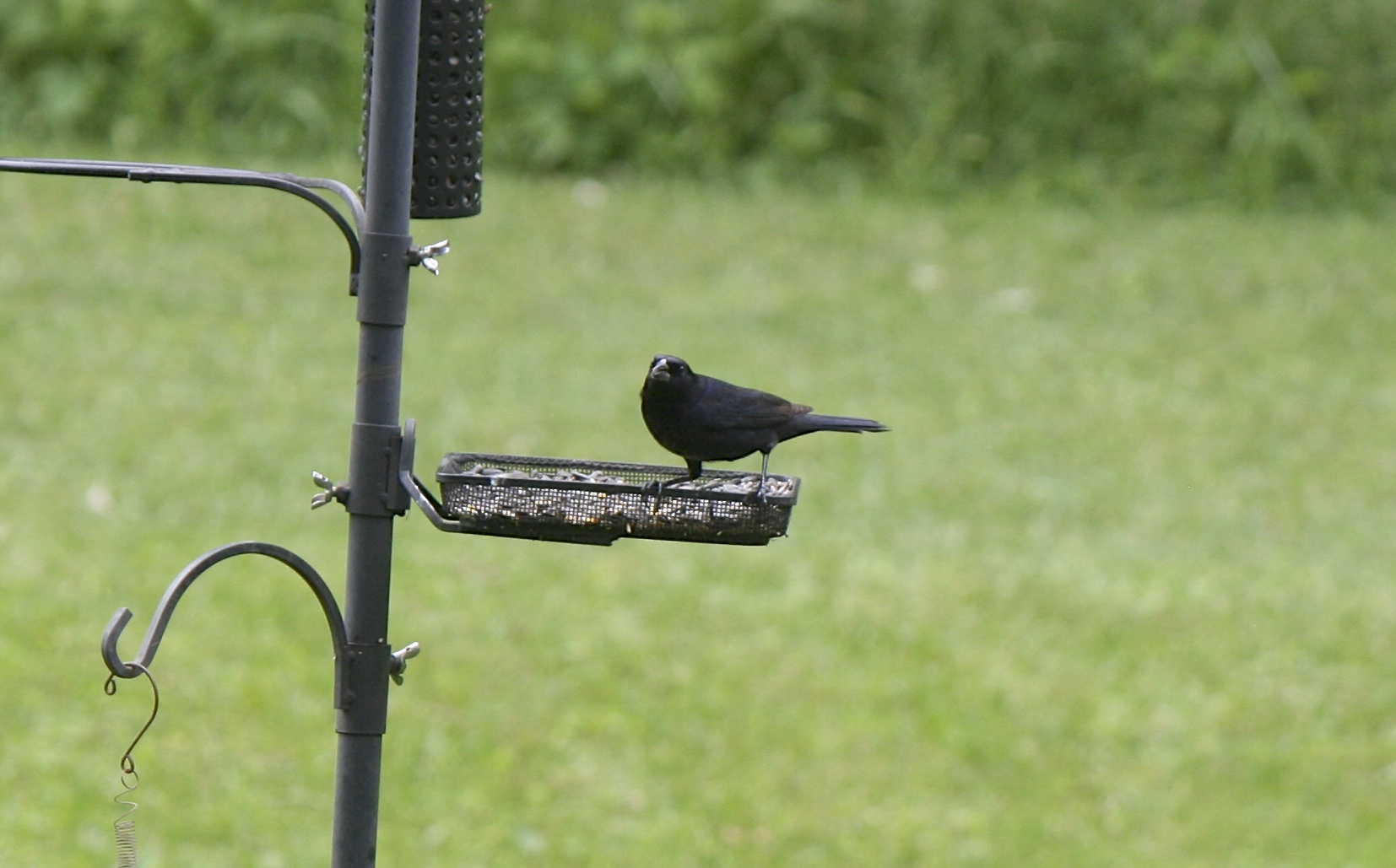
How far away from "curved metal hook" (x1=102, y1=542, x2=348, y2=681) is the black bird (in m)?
0.48

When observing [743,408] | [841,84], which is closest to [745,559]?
[743,408]

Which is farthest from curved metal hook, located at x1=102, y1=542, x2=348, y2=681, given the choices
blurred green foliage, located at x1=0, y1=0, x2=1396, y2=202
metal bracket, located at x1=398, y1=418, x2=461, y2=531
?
blurred green foliage, located at x1=0, y1=0, x2=1396, y2=202

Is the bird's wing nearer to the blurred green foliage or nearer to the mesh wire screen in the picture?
the mesh wire screen

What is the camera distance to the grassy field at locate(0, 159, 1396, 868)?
4.70 meters

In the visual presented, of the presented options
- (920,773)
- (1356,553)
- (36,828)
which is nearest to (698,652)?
(920,773)

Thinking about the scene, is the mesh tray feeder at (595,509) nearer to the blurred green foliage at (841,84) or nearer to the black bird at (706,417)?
the black bird at (706,417)

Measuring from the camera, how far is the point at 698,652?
540 centimetres

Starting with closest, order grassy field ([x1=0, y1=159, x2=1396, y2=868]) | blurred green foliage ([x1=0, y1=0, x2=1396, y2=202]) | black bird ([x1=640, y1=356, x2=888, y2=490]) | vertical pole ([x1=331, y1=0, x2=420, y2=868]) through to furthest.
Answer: vertical pole ([x1=331, y1=0, x2=420, y2=868]) → black bird ([x1=640, y1=356, x2=888, y2=490]) → grassy field ([x1=0, y1=159, x2=1396, y2=868]) → blurred green foliage ([x1=0, y1=0, x2=1396, y2=202])

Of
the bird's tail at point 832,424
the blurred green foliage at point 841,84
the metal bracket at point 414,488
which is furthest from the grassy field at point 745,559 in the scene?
the metal bracket at point 414,488

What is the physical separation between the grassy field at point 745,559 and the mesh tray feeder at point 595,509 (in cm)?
238

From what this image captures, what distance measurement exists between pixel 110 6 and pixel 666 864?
24.1 feet

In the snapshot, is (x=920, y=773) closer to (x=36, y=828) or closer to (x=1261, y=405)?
Answer: (x=36, y=828)

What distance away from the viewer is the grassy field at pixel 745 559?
4.70 meters

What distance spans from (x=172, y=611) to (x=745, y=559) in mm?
3974
